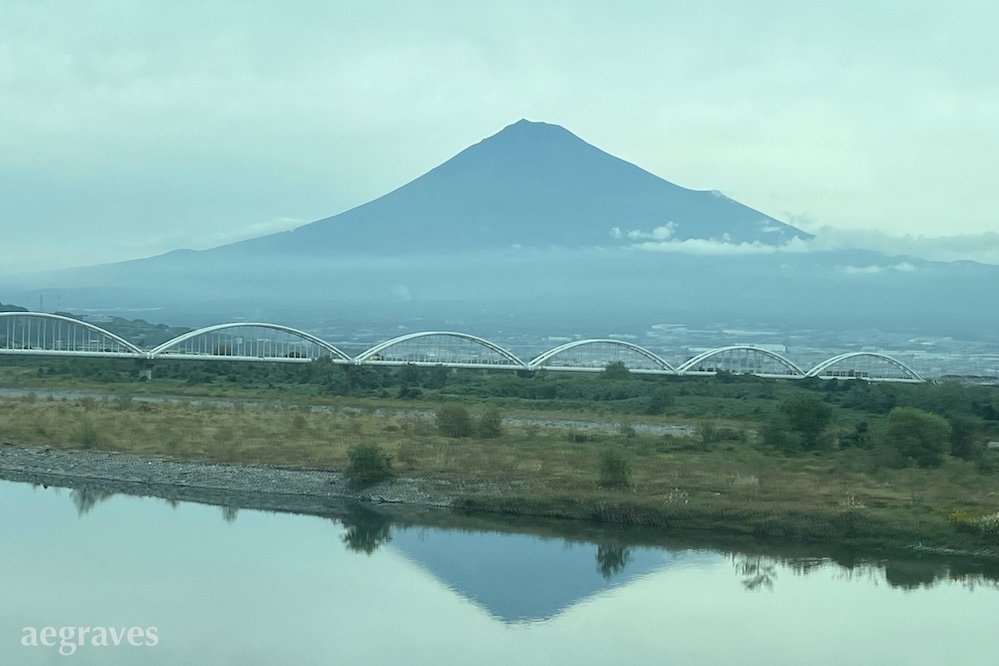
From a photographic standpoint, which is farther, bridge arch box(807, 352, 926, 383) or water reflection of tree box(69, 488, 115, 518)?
bridge arch box(807, 352, 926, 383)

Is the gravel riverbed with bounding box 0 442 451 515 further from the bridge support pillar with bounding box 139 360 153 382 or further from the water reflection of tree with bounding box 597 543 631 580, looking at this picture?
the bridge support pillar with bounding box 139 360 153 382

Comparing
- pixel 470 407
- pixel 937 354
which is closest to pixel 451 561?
pixel 470 407

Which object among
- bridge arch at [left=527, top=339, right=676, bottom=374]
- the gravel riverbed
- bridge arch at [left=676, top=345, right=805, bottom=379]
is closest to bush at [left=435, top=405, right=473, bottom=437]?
the gravel riverbed

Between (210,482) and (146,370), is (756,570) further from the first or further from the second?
(146,370)

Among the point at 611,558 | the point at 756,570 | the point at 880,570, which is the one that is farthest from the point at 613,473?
the point at 880,570

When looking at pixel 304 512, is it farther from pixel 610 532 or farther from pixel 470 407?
pixel 470 407

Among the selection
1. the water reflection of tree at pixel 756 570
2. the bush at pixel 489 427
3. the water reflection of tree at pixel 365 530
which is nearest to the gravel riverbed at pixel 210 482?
the water reflection of tree at pixel 365 530

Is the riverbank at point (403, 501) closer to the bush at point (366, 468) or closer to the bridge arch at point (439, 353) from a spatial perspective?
the bush at point (366, 468)
